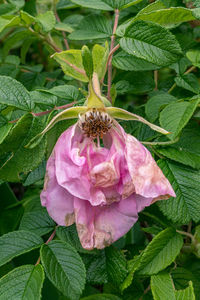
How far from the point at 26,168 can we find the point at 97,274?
1.14 feet

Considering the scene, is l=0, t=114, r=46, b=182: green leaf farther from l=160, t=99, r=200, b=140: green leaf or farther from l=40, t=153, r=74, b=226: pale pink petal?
l=160, t=99, r=200, b=140: green leaf

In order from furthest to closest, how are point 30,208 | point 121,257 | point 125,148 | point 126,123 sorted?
point 30,208, point 126,123, point 121,257, point 125,148

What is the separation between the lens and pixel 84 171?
0.90m

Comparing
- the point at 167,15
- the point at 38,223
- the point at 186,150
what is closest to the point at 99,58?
the point at 167,15

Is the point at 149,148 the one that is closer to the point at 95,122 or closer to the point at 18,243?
the point at 95,122

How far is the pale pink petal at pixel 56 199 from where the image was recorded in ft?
3.04

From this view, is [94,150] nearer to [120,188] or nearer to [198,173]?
[120,188]

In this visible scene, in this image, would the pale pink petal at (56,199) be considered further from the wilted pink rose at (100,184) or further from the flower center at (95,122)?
the flower center at (95,122)

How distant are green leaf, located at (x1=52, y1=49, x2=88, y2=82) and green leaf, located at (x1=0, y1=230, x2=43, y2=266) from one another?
417 millimetres

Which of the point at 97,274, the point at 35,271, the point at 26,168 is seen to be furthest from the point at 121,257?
the point at 26,168

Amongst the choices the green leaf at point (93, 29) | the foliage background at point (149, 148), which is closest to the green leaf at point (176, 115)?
the foliage background at point (149, 148)

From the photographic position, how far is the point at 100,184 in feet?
2.95

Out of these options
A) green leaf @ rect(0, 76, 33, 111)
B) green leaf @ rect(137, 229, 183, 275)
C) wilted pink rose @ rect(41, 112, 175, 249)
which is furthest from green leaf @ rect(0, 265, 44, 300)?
green leaf @ rect(0, 76, 33, 111)

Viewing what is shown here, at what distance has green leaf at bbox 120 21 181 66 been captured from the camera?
3.37ft
